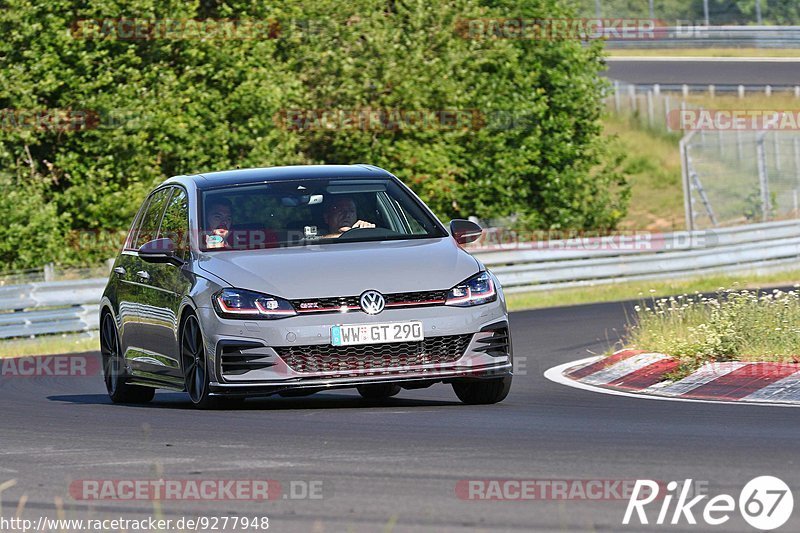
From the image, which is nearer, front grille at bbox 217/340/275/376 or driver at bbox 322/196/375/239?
front grille at bbox 217/340/275/376

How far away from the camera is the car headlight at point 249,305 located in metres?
9.62

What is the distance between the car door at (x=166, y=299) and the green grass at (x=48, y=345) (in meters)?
8.91

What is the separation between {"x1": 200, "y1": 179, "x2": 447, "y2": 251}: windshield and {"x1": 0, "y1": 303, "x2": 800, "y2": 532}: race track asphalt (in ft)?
3.62

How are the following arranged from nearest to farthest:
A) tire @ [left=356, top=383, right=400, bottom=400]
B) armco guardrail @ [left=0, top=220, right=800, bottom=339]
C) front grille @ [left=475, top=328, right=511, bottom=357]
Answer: front grille @ [left=475, top=328, right=511, bottom=357] → tire @ [left=356, top=383, right=400, bottom=400] → armco guardrail @ [left=0, top=220, right=800, bottom=339]

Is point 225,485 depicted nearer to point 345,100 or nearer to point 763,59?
point 345,100

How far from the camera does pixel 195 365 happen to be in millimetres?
10188

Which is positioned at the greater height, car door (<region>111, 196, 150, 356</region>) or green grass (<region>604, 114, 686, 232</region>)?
car door (<region>111, 196, 150, 356</region>)

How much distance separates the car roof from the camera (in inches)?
435

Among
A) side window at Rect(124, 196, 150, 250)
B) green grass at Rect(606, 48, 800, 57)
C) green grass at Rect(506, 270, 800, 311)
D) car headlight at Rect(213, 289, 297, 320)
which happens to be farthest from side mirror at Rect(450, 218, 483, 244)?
green grass at Rect(606, 48, 800, 57)

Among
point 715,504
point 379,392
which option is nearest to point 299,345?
point 379,392

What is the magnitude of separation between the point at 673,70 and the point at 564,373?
157 feet

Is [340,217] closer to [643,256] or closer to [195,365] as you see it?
[195,365]

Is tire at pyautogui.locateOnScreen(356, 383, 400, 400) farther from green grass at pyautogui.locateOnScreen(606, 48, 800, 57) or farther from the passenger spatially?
green grass at pyautogui.locateOnScreen(606, 48, 800, 57)

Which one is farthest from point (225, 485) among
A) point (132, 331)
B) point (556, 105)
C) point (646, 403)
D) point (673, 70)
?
point (673, 70)
